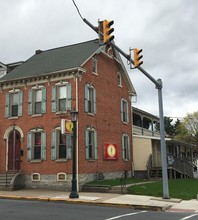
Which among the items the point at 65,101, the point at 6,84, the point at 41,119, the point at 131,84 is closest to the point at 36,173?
the point at 41,119

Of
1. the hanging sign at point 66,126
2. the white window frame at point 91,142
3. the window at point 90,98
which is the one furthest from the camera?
the window at point 90,98

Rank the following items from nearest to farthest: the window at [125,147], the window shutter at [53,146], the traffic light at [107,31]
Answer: the traffic light at [107,31] → the window shutter at [53,146] → the window at [125,147]

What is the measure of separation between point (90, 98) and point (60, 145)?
408cm

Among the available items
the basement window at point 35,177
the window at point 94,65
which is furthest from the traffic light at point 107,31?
the basement window at point 35,177

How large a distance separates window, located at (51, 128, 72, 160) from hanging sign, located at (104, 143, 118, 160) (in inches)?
151

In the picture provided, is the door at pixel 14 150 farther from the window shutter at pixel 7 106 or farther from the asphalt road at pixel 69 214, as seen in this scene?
the asphalt road at pixel 69 214

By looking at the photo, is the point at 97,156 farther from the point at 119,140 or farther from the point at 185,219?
the point at 185,219

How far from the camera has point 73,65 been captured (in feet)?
75.2

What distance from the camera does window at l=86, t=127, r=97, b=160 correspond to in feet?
76.5

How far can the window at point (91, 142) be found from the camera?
2331cm

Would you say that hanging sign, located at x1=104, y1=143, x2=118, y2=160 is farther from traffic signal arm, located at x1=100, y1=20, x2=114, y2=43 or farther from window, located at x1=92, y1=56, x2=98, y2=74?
traffic signal arm, located at x1=100, y1=20, x2=114, y2=43

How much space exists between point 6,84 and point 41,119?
4.18 m

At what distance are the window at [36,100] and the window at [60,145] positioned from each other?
2.20 metres

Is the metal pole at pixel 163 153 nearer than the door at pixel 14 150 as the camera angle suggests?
Yes
